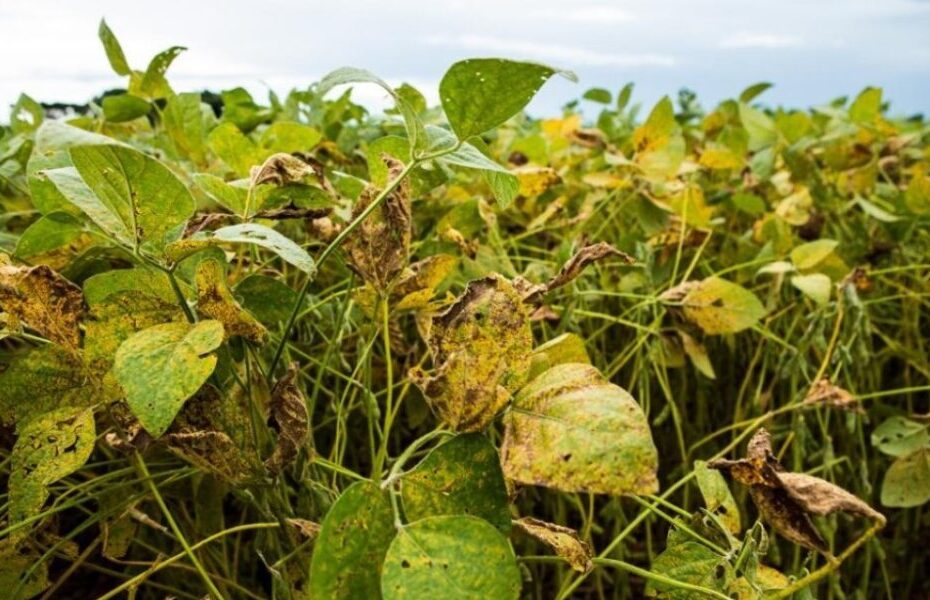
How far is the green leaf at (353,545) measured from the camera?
0.39 metres

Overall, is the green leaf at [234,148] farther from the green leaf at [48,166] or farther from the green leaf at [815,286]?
the green leaf at [815,286]

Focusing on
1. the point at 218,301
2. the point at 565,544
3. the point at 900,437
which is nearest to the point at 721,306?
the point at 900,437

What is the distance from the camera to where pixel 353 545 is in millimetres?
401

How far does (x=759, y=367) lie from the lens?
1162mm

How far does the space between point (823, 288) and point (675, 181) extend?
29cm

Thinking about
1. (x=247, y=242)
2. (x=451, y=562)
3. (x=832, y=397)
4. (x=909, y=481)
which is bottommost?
(x=909, y=481)

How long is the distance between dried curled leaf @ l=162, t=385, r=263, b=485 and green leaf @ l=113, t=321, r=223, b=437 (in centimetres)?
4

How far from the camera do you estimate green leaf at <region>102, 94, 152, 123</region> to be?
945 mm

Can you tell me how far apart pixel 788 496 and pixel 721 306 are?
36 cm

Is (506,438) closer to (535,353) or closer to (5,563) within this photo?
(535,353)

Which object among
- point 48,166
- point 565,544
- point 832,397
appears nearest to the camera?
point 565,544

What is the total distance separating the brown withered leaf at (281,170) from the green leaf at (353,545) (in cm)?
21

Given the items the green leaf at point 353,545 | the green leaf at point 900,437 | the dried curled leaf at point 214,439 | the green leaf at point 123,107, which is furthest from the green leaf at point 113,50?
the green leaf at point 900,437

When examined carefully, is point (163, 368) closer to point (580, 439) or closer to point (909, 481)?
point (580, 439)
